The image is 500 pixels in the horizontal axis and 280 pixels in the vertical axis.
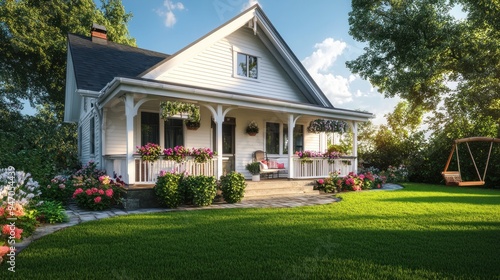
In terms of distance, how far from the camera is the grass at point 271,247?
304cm

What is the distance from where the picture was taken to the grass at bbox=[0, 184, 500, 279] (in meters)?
3.04

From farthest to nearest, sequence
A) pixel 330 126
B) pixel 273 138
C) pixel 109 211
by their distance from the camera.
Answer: pixel 273 138, pixel 330 126, pixel 109 211

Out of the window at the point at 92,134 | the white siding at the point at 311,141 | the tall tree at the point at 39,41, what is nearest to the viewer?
the window at the point at 92,134

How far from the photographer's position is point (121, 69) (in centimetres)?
1132

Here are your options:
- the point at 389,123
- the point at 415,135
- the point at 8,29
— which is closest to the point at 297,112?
the point at 415,135

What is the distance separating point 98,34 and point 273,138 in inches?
377

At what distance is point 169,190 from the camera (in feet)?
22.5

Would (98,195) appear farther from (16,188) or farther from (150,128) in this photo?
(150,128)

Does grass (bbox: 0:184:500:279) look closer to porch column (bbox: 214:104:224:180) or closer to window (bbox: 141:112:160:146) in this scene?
porch column (bbox: 214:104:224:180)

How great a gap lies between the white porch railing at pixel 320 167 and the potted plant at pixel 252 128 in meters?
2.02

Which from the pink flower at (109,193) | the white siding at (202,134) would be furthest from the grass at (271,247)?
the white siding at (202,134)

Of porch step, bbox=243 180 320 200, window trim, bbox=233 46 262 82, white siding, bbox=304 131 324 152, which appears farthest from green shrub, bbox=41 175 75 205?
white siding, bbox=304 131 324 152

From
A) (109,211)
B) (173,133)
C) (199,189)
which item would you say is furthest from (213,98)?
(109,211)

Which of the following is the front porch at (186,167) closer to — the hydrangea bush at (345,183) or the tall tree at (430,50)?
the hydrangea bush at (345,183)
